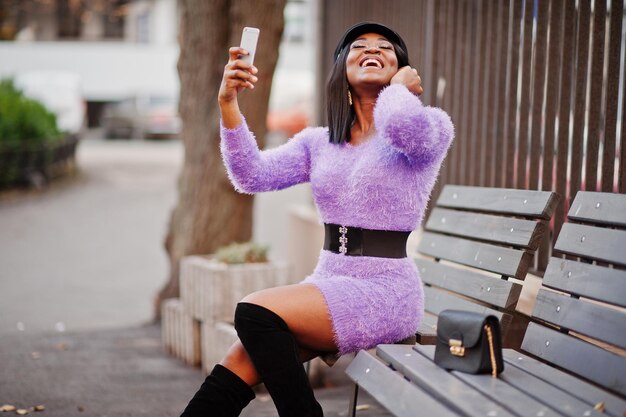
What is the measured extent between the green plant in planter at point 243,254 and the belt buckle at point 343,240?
2.24 meters

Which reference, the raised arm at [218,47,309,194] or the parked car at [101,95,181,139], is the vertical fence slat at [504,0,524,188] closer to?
the raised arm at [218,47,309,194]

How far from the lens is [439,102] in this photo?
5.99 metres

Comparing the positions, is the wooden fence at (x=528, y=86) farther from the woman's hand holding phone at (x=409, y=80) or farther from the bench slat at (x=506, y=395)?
the bench slat at (x=506, y=395)

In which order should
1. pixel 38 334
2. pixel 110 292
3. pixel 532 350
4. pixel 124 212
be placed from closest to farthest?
pixel 532 350 < pixel 38 334 < pixel 110 292 < pixel 124 212

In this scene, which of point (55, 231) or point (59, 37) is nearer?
point (55, 231)

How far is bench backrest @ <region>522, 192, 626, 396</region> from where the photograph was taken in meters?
2.95

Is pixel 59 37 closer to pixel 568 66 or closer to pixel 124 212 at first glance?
pixel 124 212

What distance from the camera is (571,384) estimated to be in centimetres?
286

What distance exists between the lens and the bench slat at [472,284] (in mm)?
3682

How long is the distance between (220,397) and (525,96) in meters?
2.50

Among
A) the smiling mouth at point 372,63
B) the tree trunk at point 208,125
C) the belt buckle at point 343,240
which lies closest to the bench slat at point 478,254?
the belt buckle at point 343,240

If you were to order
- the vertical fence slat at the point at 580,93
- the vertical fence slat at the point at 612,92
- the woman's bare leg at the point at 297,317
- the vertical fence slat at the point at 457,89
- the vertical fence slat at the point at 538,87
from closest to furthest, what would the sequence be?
the woman's bare leg at the point at 297,317, the vertical fence slat at the point at 612,92, the vertical fence slat at the point at 580,93, the vertical fence slat at the point at 538,87, the vertical fence slat at the point at 457,89

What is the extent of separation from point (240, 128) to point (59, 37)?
98.5ft

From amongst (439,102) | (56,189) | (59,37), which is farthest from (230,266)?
(59,37)
